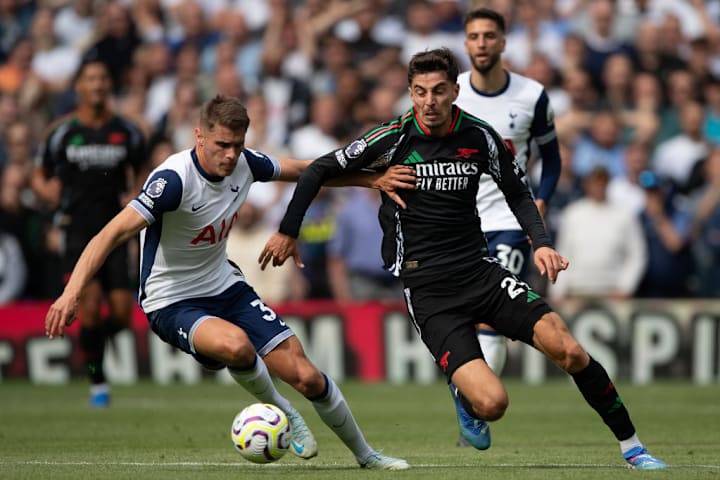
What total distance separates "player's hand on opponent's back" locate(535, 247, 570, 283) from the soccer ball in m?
1.86

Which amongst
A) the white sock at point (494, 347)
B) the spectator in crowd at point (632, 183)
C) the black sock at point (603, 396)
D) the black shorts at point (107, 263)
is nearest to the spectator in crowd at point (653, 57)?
the spectator in crowd at point (632, 183)

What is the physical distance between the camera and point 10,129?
1858 cm

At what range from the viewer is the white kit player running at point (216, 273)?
8.18 metres

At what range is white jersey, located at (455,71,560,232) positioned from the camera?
10203 mm

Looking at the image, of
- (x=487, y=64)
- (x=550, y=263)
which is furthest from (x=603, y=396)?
(x=487, y=64)

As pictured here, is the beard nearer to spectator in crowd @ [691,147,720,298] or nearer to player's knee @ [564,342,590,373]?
player's knee @ [564,342,590,373]

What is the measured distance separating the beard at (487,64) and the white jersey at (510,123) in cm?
18

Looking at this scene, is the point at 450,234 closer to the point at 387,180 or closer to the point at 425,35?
the point at 387,180

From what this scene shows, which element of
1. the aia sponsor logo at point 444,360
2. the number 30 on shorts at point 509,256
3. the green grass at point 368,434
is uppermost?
the number 30 on shorts at point 509,256

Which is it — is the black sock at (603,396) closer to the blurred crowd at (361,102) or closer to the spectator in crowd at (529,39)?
the blurred crowd at (361,102)

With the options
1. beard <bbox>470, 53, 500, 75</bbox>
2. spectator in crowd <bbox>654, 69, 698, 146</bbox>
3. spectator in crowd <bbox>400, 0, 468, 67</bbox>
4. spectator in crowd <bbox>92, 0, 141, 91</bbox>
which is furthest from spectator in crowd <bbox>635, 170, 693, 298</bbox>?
spectator in crowd <bbox>92, 0, 141, 91</bbox>

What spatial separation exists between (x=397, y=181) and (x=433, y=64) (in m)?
0.77

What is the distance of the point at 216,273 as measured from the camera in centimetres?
881

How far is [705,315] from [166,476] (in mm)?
9943
